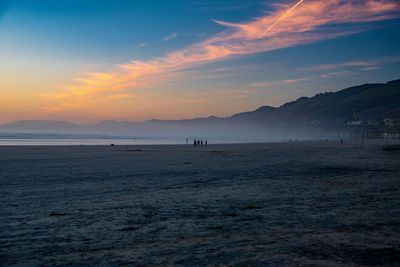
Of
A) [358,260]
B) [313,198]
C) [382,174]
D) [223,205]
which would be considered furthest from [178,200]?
[382,174]

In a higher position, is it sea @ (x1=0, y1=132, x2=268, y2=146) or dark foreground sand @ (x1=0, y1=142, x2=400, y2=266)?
sea @ (x1=0, y1=132, x2=268, y2=146)

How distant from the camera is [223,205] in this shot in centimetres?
1075

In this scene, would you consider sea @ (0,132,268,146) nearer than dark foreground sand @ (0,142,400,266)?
No

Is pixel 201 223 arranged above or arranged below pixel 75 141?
below

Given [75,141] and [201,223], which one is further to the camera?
[75,141]

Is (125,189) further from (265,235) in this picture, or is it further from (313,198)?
(265,235)

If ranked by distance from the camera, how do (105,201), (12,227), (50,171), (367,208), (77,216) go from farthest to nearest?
(50,171) → (105,201) → (367,208) → (77,216) → (12,227)

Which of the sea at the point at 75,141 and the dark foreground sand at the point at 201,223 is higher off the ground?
the sea at the point at 75,141

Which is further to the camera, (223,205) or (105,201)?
(105,201)

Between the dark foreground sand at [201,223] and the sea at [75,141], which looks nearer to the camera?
the dark foreground sand at [201,223]

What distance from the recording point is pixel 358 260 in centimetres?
586

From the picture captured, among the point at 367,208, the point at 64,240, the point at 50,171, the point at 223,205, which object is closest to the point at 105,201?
the point at 223,205

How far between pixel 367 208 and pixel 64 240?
24.2 ft

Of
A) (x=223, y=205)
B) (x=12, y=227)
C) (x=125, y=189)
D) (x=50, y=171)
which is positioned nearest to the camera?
(x=12, y=227)
